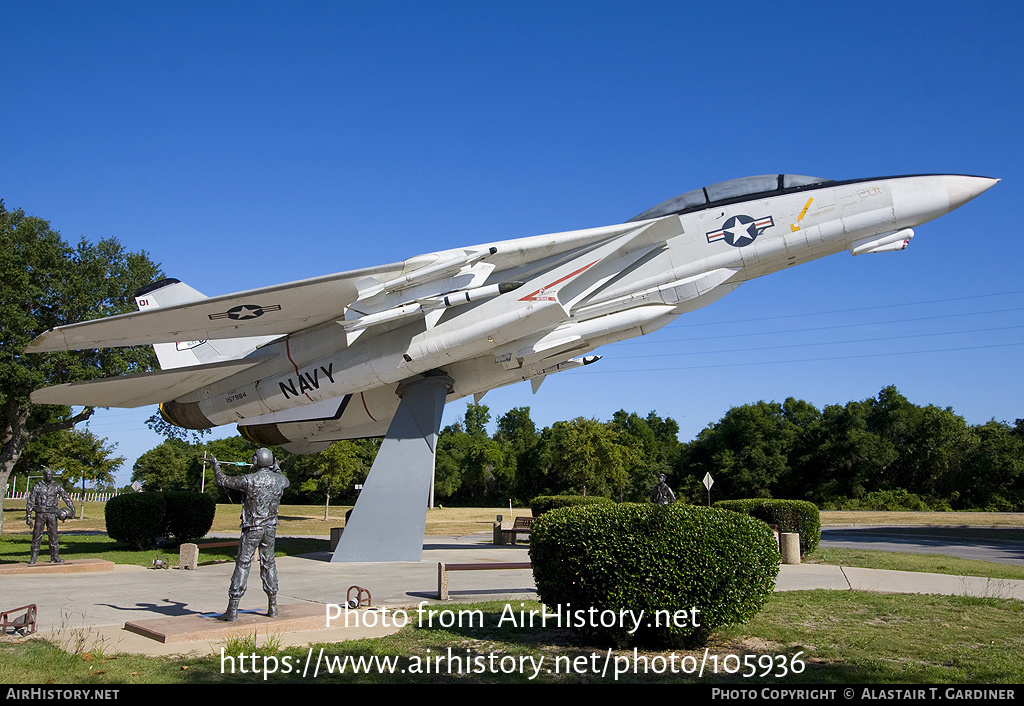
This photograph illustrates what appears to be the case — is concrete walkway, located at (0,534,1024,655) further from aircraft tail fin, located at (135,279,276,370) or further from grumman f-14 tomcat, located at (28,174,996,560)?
aircraft tail fin, located at (135,279,276,370)

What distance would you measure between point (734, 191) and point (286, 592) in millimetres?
10625

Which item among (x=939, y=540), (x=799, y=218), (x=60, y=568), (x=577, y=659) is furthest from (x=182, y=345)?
(x=939, y=540)

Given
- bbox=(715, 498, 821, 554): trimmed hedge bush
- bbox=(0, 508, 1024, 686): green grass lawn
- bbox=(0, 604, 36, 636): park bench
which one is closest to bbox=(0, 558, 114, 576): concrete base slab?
bbox=(0, 604, 36, 636): park bench

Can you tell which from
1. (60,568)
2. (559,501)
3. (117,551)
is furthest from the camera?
(559,501)

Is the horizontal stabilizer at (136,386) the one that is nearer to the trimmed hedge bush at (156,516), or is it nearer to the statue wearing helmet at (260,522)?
the trimmed hedge bush at (156,516)

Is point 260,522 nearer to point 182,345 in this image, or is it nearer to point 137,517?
point 182,345

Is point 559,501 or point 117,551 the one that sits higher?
point 559,501

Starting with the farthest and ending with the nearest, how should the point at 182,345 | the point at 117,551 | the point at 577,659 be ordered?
the point at 117,551, the point at 182,345, the point at 577,659

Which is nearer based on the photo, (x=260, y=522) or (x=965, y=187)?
(x=260, y=522)

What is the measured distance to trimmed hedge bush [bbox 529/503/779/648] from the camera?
20.9 ft

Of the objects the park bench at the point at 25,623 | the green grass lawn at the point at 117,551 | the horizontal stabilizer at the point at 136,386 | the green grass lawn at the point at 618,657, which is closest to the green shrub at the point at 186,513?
the green grass lawn at the point at 117,551

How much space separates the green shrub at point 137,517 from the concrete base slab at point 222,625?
11378 millimetres

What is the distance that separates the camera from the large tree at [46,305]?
22062 millimetres

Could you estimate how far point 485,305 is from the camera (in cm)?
1321
